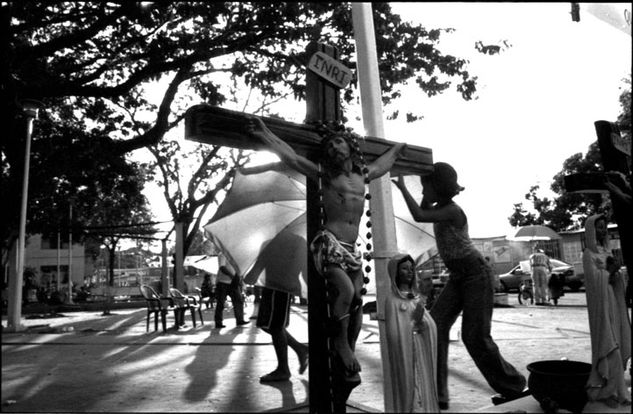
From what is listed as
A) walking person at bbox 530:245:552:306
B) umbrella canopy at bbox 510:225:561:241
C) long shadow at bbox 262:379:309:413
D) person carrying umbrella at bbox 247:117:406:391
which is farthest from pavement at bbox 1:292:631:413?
umbrella canopy at bbox 510:225:561:241

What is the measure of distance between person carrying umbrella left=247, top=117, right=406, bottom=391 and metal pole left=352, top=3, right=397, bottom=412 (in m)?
1.20

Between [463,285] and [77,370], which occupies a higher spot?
[463,285]

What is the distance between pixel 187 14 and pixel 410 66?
14.1 feet

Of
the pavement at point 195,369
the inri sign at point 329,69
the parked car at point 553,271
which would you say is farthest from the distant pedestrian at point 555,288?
the inri sign at point 329,69

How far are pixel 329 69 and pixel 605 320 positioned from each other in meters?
2.77

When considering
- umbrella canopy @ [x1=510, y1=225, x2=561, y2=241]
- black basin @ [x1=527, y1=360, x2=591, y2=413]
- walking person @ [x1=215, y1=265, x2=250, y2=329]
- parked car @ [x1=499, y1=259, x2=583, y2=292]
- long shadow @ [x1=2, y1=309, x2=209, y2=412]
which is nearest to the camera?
black basin @ [x1=527, y1=360, x2=591, y2=413]

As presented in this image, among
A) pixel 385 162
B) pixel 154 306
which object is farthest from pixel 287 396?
pixel 154 306

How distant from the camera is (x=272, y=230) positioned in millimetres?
5102

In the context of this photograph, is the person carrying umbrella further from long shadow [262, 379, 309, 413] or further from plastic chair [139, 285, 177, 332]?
plastic chair [139, 285, 177, 332]

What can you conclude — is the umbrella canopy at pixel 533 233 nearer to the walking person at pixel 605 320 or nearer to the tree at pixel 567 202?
the tree at pixel 567 202

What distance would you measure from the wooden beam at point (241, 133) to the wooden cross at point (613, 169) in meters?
1.36

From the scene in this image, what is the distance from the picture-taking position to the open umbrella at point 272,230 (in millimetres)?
4914

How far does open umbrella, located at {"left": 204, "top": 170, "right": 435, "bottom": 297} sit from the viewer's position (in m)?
4.91

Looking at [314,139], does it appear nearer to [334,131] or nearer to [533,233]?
[334,131]
